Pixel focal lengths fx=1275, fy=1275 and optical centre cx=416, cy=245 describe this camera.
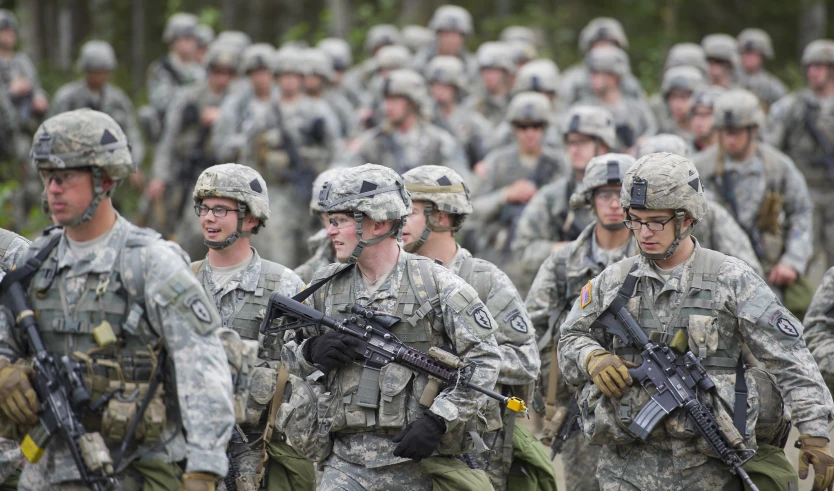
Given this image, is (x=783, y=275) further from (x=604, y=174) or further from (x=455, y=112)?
(x=455, y=112)

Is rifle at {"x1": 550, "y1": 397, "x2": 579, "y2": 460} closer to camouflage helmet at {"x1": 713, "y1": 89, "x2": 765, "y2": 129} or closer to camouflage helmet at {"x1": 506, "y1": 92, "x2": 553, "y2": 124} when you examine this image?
camouflage helmet at {"x1": 713, "y1": 89, "x2": 765, "y2": 129}

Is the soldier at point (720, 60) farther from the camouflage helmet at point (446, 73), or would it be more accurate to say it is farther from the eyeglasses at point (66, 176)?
the eyeglasses at point (66, 176)

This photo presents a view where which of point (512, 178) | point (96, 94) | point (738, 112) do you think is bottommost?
point (96, 94)

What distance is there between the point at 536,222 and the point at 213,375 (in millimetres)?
4710

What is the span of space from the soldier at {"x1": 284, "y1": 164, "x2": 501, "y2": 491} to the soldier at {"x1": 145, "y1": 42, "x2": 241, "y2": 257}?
360 inches

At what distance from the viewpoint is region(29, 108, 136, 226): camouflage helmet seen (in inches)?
203

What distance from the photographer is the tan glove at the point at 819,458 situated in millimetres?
5824

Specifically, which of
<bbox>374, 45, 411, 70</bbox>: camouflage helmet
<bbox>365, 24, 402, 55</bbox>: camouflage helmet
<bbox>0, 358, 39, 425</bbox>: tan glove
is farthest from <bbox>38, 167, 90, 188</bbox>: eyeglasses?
<bbox>365, 24, 402, 55</bbox>: camouflage helmet

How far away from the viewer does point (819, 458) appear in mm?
5828

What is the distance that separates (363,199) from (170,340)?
4.72 ft

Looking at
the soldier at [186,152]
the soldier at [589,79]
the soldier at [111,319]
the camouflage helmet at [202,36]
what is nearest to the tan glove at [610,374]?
the soldier at [111,319]

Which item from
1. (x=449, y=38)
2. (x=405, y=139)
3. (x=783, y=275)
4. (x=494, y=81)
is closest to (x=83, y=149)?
(x=783, y=275)

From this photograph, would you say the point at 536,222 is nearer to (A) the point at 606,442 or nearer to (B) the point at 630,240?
(B) the point at 630,240

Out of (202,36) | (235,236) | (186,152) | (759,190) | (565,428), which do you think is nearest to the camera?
(235,236)
